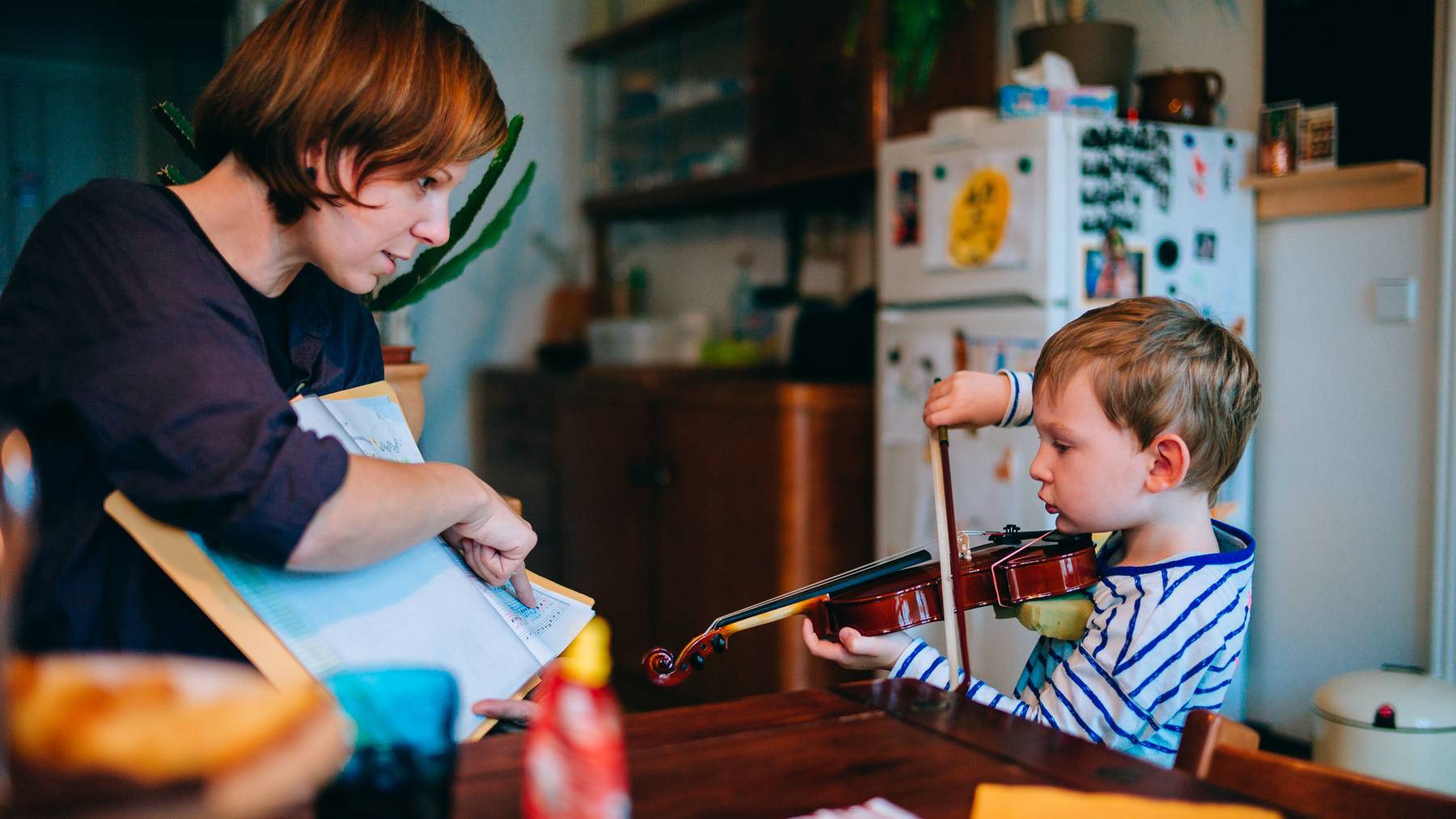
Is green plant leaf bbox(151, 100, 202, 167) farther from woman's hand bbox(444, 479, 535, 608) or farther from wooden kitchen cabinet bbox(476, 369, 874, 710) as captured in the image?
wooden kitchen cabinet bbox(476, 369, 874, 710)

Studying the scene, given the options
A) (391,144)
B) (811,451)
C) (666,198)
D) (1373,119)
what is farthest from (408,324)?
(1373,119)

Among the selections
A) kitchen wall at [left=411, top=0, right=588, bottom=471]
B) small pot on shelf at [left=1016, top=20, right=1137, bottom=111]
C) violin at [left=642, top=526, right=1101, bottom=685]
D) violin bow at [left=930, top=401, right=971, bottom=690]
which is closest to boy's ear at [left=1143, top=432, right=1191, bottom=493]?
violin at [left=642, top=526, right=1101, bottom=685]

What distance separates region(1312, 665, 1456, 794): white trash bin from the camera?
186 cm

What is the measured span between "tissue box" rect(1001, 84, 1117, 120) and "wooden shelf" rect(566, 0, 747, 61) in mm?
1585

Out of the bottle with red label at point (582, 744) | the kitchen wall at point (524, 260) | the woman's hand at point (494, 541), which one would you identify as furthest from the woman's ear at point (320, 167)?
the kitchen wall at point (524, 260)

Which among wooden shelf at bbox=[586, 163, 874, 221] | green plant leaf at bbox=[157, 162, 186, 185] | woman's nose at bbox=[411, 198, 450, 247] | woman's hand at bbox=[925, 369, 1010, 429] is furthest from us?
wooden shelf at bbox=[586, 163, 874, 221]

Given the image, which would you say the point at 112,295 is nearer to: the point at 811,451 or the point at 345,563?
the point at 345,563

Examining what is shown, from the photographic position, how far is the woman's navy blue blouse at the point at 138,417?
2.80 feet

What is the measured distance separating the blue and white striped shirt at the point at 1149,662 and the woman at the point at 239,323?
566 millimetres

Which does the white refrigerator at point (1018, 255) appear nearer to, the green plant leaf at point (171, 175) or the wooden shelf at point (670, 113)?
the wooden shelf at point (670, 113)

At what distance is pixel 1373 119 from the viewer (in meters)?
2.36

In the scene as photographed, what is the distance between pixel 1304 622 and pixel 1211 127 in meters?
1.18

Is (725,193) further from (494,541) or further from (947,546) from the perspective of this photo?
(494,541)

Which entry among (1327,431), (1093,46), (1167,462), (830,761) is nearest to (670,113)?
(1093,46)
